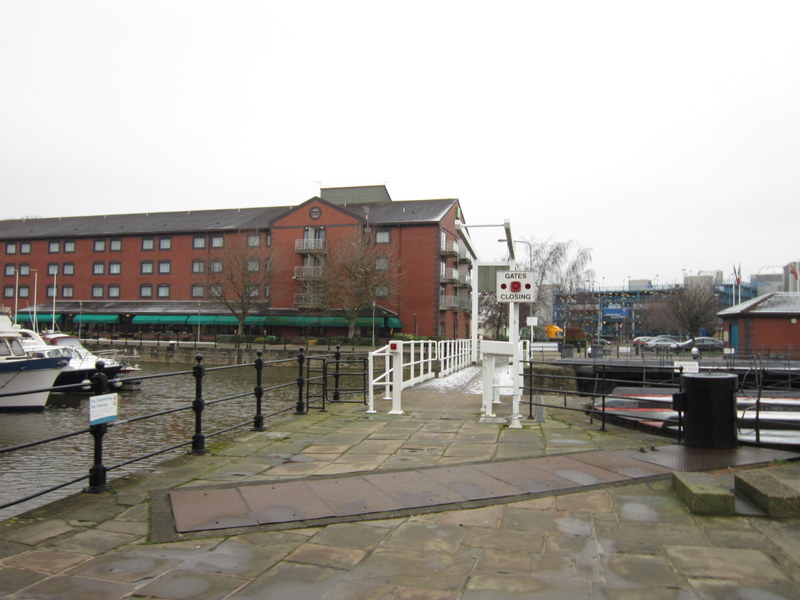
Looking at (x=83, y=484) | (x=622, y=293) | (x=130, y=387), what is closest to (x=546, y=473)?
(x=83, y=484)

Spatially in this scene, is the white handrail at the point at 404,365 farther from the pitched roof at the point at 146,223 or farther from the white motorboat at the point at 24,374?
the pitched roof at the point at 146,223

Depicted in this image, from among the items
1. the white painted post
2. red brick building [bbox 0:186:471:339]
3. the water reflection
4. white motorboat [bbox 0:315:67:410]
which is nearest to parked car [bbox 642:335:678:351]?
red brick building [bbox 0:186:471:339]

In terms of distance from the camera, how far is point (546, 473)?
20.1 ft

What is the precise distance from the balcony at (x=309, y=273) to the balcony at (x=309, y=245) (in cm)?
158

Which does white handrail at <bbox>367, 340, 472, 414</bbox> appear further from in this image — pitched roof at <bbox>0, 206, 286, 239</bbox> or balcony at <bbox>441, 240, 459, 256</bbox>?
pitched roof at <bbox>0, 206, 286, 239</bbox>

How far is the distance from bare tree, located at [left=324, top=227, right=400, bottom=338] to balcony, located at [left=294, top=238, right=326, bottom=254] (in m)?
2.19

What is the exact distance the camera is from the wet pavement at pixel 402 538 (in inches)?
141

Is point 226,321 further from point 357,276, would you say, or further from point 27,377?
point 27,377

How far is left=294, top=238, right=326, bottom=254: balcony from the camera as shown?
54.4 metres

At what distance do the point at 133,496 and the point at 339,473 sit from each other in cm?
201

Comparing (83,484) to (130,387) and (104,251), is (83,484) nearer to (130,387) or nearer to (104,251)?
(130,387)

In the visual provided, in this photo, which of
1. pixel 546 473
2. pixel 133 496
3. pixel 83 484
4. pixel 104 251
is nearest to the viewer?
pixel 133 496

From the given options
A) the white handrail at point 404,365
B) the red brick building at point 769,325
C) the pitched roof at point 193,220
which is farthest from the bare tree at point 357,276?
the red brick building at point 769,325

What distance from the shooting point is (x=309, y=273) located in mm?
54031
